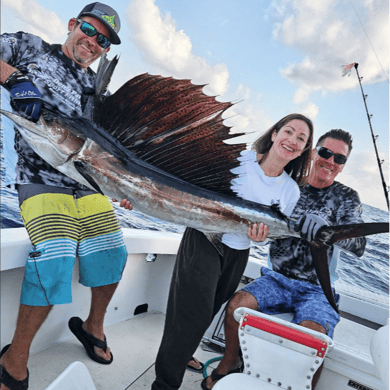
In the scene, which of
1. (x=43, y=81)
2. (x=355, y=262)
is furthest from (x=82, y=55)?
(x=355, y=262)

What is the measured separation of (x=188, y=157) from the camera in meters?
1.30

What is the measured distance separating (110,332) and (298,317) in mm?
993

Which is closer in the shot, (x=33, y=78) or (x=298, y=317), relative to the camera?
(x=33, y=78)

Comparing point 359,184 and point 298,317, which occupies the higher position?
point 359,184

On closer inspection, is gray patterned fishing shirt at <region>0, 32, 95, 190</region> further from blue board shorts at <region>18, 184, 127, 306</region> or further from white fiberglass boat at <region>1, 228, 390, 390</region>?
white fiberglass boat at <region>1, 228, 390, 390</region>

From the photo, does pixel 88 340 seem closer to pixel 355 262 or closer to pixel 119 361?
pixel 119 361

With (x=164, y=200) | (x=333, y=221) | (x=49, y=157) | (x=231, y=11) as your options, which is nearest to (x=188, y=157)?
(x=164, y=200)

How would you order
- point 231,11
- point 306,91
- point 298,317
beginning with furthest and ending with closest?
point 306,91 < point 231,11 < point 298,317

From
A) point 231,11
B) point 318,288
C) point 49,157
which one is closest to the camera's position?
point 49,157

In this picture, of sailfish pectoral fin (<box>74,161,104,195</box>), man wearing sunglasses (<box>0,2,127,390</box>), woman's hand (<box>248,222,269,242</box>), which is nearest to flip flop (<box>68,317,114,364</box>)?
man wearing sunglasses (<box>0,2,127,390</box>)

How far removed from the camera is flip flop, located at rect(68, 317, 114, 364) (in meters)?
1.41

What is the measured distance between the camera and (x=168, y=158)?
128 cm

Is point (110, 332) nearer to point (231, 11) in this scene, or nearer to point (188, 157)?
point (188, 157)

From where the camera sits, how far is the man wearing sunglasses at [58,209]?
45.1 inches
